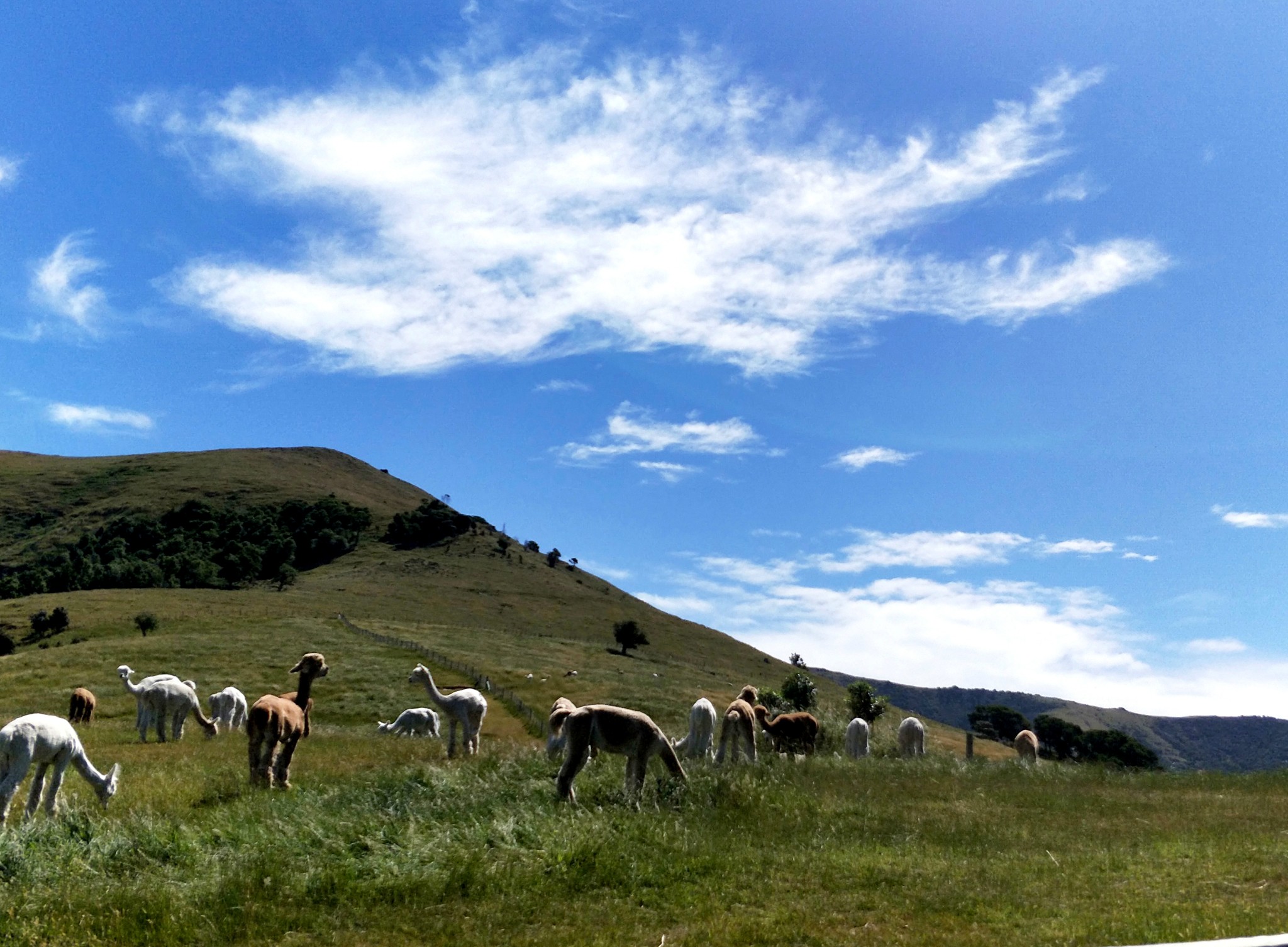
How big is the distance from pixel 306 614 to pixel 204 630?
18.9m

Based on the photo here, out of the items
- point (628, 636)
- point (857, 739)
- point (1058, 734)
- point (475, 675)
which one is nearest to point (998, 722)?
point (1058, 734)

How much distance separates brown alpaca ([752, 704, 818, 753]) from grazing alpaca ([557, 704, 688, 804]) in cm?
1223

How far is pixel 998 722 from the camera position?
127 metres

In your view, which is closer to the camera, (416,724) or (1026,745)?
(1026,745)

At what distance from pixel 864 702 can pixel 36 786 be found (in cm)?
5490

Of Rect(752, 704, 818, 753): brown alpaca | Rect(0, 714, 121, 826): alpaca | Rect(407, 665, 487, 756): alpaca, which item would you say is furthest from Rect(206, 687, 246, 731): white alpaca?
Rect(0, 714, 121, 826): alpaca

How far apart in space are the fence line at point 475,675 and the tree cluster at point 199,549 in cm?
4437

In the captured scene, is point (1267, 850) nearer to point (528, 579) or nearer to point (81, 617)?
point (81, 617)

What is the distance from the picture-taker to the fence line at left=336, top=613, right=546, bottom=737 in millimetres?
40594

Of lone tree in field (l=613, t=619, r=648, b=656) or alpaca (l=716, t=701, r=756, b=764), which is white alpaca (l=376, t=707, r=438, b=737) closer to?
alpaca (l=716, t=701, r=756, b=764)

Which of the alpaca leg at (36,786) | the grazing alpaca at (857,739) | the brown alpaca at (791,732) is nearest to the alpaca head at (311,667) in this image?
the alpaca leg at (36,786)

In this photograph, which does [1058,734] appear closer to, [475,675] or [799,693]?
[799,693]

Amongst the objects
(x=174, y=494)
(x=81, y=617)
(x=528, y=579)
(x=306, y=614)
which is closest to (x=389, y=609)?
(x=306, y=614)

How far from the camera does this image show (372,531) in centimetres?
16775
